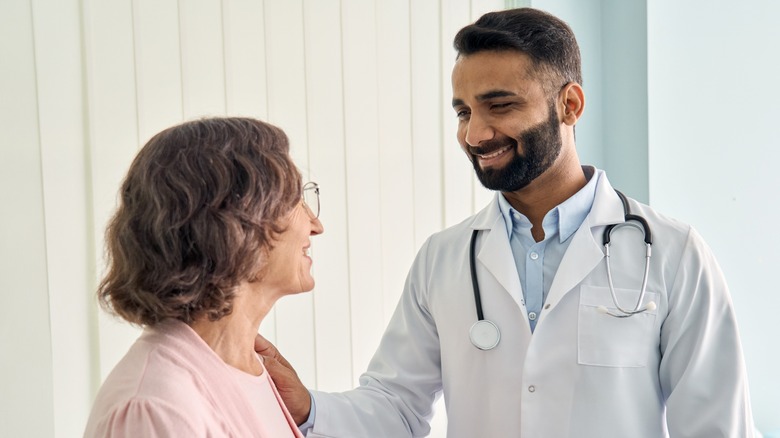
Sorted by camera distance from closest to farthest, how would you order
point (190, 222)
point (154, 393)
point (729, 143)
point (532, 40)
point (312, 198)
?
point (154, 393)
point (190, 222)
point (312, 198)
point (532, 40)
point (729, 143)

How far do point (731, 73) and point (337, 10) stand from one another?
1.44 metres

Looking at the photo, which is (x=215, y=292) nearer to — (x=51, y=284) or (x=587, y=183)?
(x=51, y=284)

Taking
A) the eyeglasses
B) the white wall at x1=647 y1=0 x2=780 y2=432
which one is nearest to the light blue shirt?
the eyeglasses

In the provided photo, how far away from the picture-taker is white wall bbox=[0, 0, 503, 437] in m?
1.56

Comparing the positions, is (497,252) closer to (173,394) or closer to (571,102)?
(571,102)

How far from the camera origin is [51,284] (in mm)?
1586

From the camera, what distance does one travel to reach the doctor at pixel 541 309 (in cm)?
136

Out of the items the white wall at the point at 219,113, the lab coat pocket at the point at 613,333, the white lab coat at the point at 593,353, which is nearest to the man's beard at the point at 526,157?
the white lab coat at the point at 593,353

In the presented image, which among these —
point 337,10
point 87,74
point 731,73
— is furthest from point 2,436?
point 731,73

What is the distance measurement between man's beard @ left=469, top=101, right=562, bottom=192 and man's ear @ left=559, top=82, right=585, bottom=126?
43mm

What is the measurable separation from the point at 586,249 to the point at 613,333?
0.17m

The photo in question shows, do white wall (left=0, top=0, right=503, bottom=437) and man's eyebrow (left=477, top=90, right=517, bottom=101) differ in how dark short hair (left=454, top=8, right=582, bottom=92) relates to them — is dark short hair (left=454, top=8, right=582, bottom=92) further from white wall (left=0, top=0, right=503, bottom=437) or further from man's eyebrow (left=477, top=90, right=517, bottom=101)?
white wall (left=0, top=0, right=503, bottom=437)

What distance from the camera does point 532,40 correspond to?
4.89ft

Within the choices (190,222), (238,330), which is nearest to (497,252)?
(238,330)
